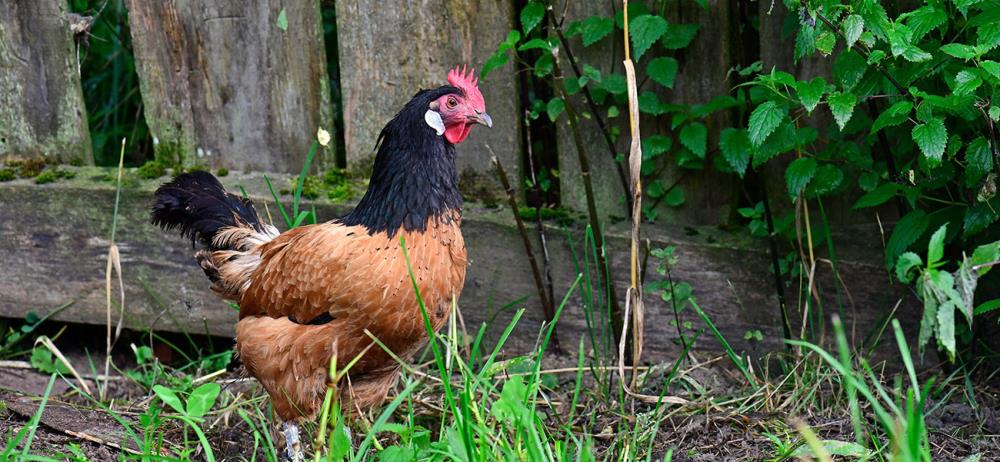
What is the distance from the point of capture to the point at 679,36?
11.0 ft

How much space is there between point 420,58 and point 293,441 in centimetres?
141

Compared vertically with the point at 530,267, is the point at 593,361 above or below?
below

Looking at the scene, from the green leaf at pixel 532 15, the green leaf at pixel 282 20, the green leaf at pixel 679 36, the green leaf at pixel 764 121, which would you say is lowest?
the green leaf at pixel 764 121

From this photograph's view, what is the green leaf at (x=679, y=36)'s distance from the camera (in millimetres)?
3348

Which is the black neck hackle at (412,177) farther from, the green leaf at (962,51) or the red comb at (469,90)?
the green leaf at (962,51)

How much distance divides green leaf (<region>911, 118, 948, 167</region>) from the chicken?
1.19m

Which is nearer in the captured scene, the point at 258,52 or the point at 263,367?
the point at 263,367

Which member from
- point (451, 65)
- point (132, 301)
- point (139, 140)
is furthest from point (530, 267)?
point (139, 140)

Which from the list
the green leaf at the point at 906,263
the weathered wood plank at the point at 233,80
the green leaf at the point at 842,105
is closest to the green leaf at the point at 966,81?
the green leaf at the point at 842,105

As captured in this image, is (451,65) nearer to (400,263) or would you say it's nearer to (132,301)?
(400,263)

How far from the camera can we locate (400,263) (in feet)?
9.52

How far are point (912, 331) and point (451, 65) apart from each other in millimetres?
1865

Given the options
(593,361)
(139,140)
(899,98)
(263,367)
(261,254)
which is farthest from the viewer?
(139,140)

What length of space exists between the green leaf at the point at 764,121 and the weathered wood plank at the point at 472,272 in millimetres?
811
